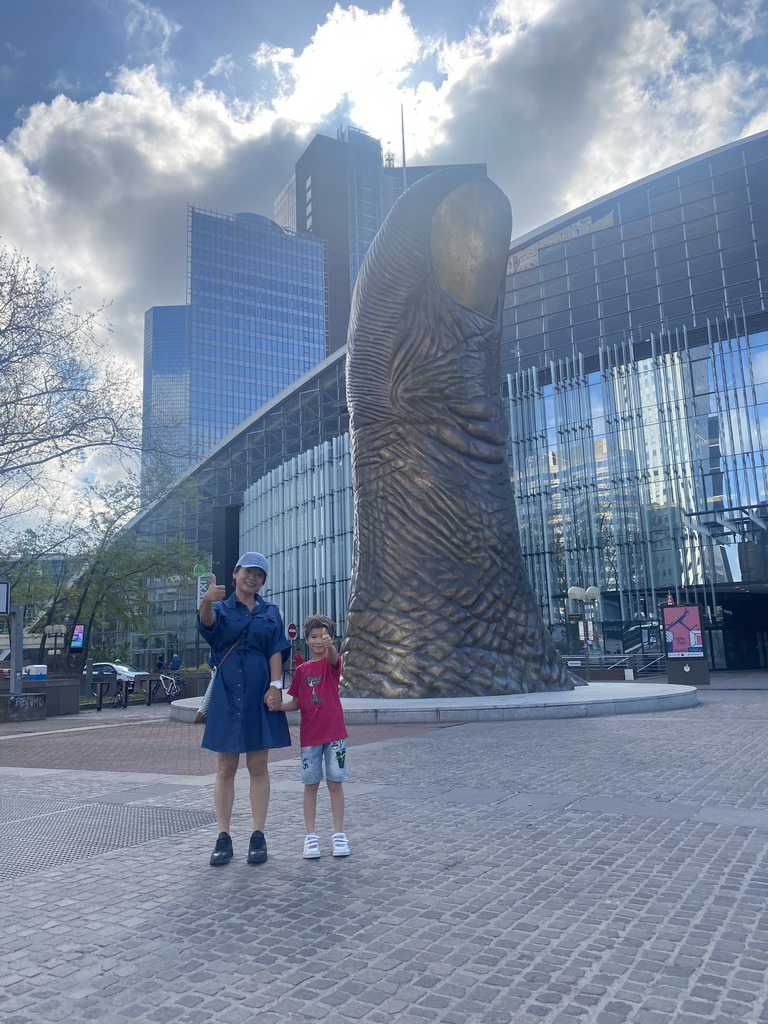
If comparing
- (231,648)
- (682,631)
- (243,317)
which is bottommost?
(231,648)

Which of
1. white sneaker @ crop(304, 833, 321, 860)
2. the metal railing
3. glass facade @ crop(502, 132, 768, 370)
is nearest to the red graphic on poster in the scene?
the metal railing

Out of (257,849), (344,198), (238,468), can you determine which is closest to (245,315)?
(344,198)

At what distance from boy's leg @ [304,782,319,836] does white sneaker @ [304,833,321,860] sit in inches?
2.2

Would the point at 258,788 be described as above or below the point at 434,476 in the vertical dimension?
below

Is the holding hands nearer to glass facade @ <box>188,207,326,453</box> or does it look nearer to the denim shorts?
the denim shorts

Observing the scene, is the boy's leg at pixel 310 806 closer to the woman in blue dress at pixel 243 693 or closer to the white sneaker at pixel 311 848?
the white sneaker at pixel 311 848

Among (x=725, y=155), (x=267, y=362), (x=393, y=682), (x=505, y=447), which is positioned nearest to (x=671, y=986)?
(x=393, y=682)

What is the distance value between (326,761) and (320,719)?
0.84 feet

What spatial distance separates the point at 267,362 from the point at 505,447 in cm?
10815

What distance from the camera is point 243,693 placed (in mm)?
4598

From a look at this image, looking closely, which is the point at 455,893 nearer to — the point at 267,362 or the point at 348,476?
the point at 348,476

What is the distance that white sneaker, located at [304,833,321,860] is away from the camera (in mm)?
4457

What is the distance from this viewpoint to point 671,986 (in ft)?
8.96

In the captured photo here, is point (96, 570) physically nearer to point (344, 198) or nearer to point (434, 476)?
point (434, 476)
